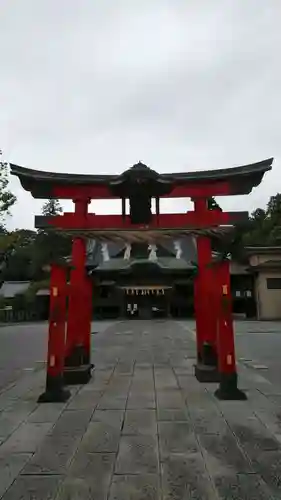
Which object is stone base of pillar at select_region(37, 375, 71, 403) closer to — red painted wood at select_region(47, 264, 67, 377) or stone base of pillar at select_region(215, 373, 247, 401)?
red painted wood at select_region(47, 264, 67, 377)

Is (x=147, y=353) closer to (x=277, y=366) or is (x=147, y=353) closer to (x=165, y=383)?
(x=277, y=366)

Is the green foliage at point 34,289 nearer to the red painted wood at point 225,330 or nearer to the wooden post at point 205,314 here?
the wooden post at point 205,314

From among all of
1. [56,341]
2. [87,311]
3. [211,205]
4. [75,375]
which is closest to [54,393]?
[56,341]

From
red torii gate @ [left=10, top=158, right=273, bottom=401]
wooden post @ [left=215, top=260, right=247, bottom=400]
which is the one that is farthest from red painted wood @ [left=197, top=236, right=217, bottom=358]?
wooden post @ [left=215, top=260, right=247, bottom=400]

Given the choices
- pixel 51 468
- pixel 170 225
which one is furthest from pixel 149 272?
pixel 51 468

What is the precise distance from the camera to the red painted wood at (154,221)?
7441 millimetres

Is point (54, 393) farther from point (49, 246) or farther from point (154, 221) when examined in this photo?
point (154, 221)

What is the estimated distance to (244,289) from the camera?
35906 millimetres

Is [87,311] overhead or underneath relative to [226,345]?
overhead

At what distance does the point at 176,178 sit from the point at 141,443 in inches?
196

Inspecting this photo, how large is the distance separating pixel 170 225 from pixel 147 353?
6.50m

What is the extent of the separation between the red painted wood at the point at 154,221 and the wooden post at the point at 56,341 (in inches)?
41.8

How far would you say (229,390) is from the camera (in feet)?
21.5

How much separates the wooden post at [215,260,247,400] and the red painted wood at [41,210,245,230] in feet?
3.42
